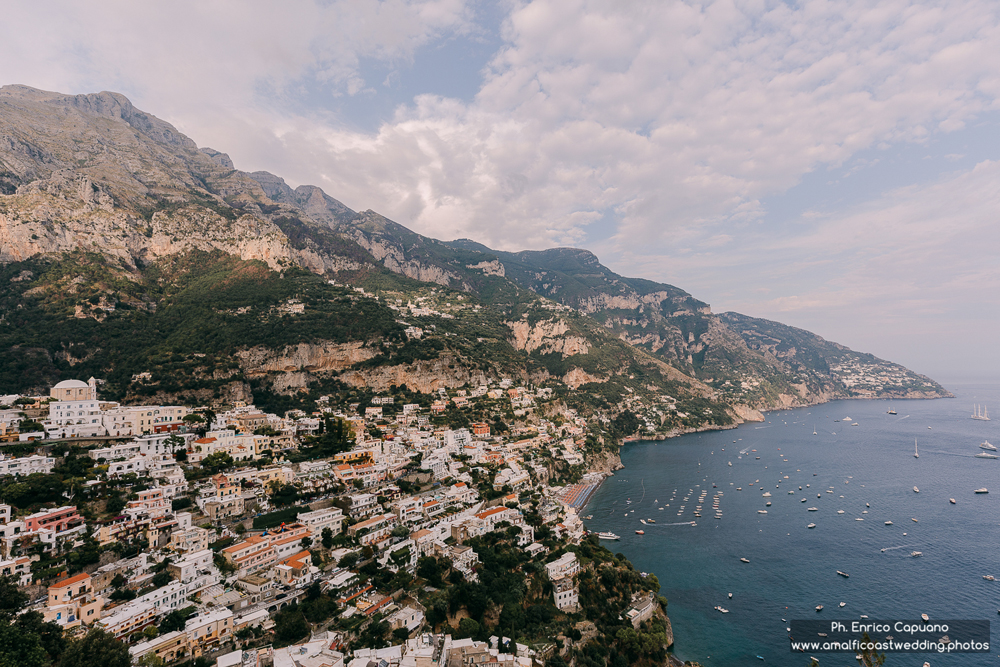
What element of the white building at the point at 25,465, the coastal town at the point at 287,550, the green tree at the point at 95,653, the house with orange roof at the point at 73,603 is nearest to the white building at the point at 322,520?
the coastal town at the point at 287,550

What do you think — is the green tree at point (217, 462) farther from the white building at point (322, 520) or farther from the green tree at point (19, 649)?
the green tree at point (19, 649)

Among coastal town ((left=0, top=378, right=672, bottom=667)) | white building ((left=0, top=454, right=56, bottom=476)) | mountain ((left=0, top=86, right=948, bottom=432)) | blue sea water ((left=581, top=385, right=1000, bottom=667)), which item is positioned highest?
mountain ((left=0, top=86, right=948, bottom=432))

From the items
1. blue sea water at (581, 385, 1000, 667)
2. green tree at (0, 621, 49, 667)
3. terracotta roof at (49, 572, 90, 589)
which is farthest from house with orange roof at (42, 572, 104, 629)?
blue sea water at (581, 385, 1000, 667)

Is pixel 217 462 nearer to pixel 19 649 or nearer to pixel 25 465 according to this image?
pixel 25 465

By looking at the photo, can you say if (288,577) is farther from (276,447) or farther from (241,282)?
(241,282)

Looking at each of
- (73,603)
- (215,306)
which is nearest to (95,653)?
(73,603)

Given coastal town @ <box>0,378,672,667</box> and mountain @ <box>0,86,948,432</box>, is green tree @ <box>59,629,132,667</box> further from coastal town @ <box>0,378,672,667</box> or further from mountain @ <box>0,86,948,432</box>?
mountain @ <box>0,86,948,432</box>
